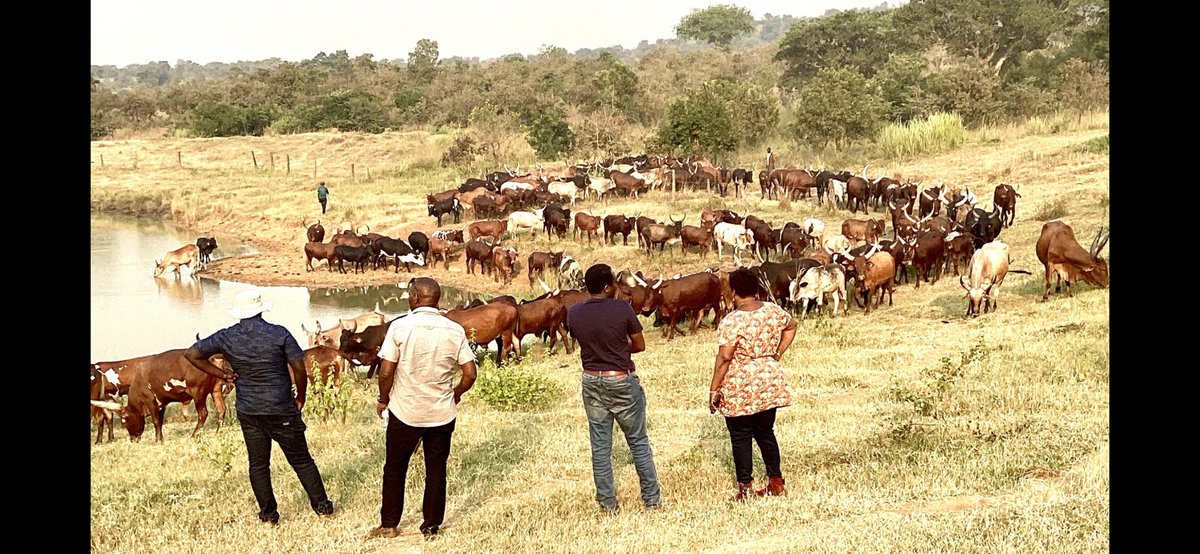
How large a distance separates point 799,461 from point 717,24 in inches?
3954

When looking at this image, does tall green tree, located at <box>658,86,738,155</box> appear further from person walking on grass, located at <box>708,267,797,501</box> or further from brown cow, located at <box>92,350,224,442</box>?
person walking on grass, located at <box>708,267,797,501</box>

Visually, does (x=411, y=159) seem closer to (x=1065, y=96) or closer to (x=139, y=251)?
(x=139, y=251)

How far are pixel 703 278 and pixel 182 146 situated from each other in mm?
42322

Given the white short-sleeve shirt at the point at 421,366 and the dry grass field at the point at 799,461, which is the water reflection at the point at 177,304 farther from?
the white short-sleeve shirt at the point at 421,366

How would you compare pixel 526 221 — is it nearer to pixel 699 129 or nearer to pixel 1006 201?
pixel 699 129

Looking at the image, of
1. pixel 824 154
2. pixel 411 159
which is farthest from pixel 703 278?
pixel 411 159

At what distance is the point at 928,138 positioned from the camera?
3366 cm

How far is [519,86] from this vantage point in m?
57.6

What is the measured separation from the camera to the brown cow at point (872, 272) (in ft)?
52.7

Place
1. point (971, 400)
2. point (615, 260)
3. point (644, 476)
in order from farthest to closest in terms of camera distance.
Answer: point (615, 260) → point (971, 400) → point (644, 476)

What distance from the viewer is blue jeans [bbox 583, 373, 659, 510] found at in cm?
654

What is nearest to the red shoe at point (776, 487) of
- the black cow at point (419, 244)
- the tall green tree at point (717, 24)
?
the black cow at point (419, 244)

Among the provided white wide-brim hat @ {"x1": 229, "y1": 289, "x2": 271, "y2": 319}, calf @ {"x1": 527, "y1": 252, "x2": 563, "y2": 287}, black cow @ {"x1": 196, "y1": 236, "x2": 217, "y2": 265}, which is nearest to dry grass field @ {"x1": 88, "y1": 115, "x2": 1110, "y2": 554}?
white wide-brim hat @ {"x1": 229, "y1": 289, "x2": 271, "y2": 319}

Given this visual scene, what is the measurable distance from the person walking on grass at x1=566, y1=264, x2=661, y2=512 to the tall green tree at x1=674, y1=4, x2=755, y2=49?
9890cm
